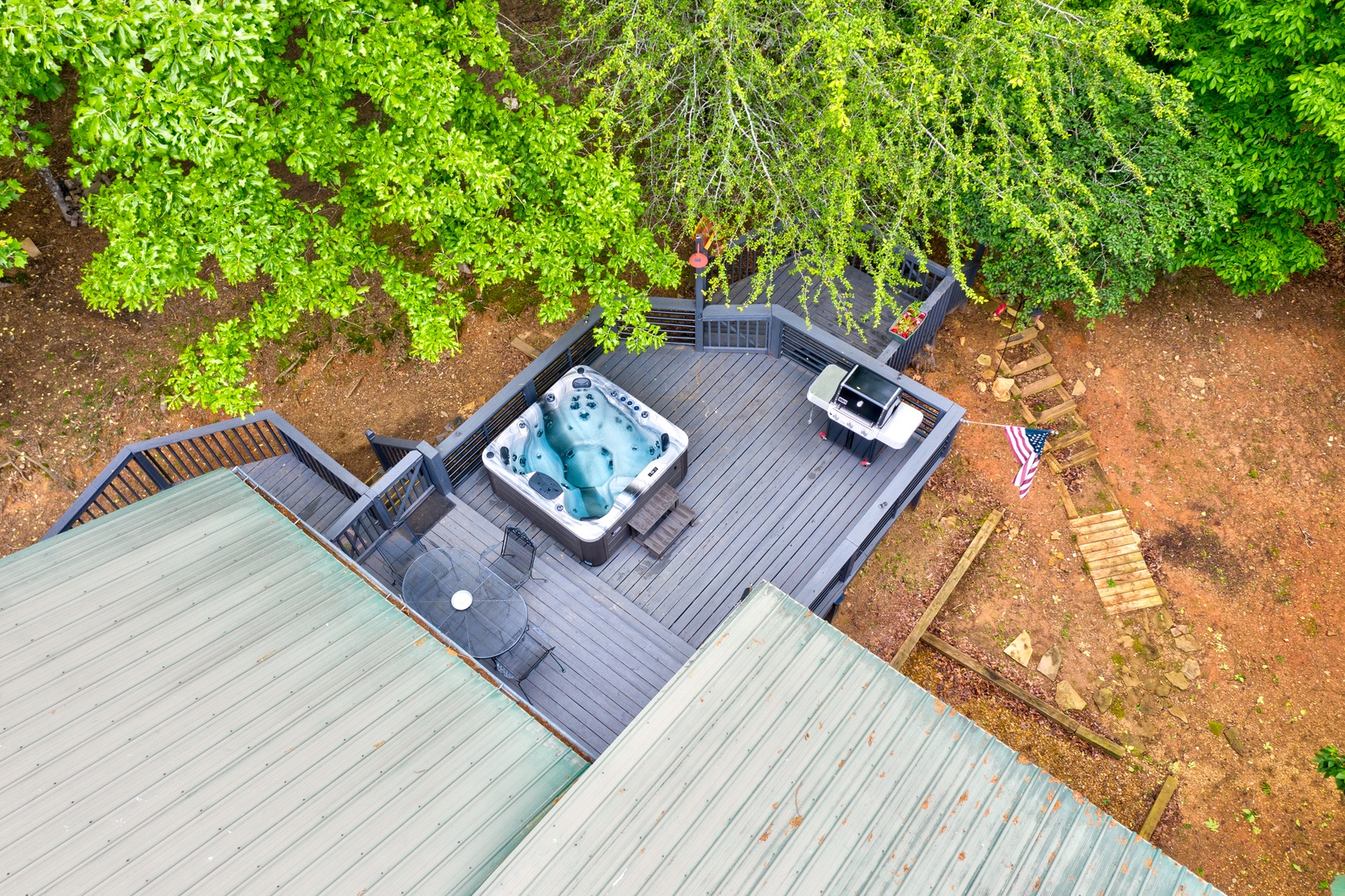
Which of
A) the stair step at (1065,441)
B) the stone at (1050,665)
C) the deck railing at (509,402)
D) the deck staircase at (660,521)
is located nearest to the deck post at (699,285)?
the deck railing at (509,402)

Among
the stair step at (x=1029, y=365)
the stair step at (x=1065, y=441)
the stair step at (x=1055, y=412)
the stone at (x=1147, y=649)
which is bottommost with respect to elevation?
the stone at (x=1147, y=649)

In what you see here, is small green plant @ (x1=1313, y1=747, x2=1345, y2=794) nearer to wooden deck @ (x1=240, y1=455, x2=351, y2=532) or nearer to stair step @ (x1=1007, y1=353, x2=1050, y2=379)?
stair step @ (x1=1007, y1=353, x2=1050, y2=379)

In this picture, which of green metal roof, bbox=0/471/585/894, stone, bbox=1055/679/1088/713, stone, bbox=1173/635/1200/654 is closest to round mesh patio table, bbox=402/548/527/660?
green metal roof, bbox=0/471/585/894

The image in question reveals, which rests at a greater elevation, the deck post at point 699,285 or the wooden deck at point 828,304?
the deck post at point 699,285

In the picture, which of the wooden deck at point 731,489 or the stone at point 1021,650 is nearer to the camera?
the wooden deck at point 731,489

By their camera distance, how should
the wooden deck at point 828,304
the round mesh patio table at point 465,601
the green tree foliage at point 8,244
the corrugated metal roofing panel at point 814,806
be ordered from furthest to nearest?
the wooden deck at point 828,304 → the round mesh patio table at point 465,601 → the green tree foliage at point 8,244 → the corrugated metal roofing panel at point 814,806

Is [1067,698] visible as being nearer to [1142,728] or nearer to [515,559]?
[1142,728]

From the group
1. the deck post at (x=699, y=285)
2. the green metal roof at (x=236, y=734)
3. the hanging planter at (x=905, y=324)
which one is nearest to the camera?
the green metal roof at (x=236, y=734)

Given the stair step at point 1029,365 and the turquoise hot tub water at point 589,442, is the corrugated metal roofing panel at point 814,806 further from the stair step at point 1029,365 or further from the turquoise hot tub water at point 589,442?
the stair step at point 1029,365
